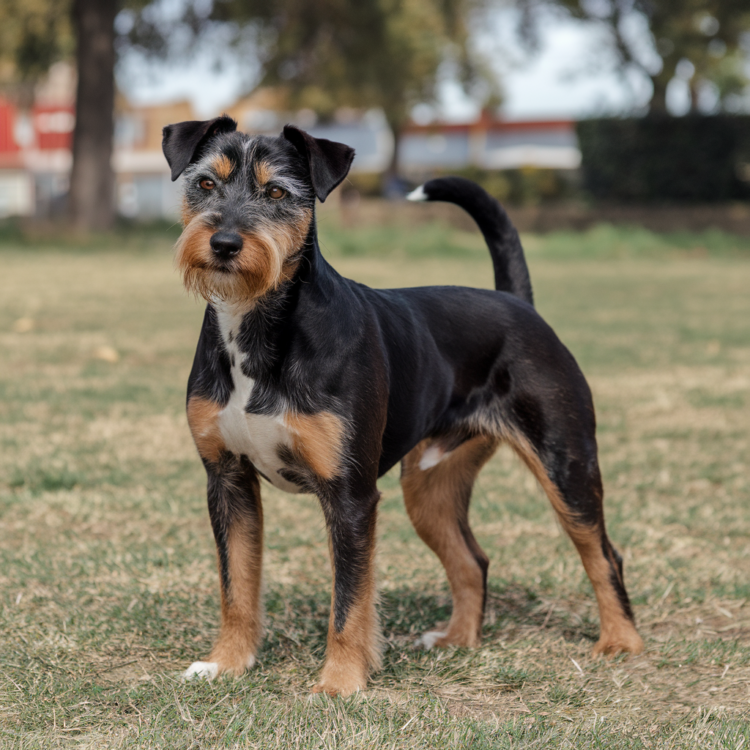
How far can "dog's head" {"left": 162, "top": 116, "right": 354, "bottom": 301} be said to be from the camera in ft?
10.8

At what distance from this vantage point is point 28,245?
24.9 meters

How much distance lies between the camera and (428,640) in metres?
4.12

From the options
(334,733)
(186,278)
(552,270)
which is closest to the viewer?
(334,733)

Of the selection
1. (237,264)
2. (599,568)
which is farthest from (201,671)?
(599,568)

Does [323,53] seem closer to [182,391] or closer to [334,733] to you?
[182,391]

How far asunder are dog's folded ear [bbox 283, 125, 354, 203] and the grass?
1.79 meters

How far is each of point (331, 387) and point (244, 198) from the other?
71 cm

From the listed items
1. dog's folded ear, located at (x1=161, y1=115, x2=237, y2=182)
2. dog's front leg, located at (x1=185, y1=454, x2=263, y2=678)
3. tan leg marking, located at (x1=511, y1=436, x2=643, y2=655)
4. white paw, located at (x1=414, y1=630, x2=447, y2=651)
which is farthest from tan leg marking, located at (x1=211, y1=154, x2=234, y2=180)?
white paw, located at (x1=414, y1=630, x2=447, y2=651)

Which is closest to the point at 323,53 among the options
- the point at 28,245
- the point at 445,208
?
the point at 445,208

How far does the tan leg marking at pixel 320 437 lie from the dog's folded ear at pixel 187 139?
1031 mm

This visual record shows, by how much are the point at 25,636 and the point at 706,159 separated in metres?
29.2

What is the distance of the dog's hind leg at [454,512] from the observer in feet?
14.0

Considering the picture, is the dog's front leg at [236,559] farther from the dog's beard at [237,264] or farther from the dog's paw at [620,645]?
the dog's paw at [620,645]

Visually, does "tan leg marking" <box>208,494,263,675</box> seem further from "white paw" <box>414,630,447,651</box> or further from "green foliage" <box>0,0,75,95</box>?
"green foliage" <box>0,0,75,95</box>
